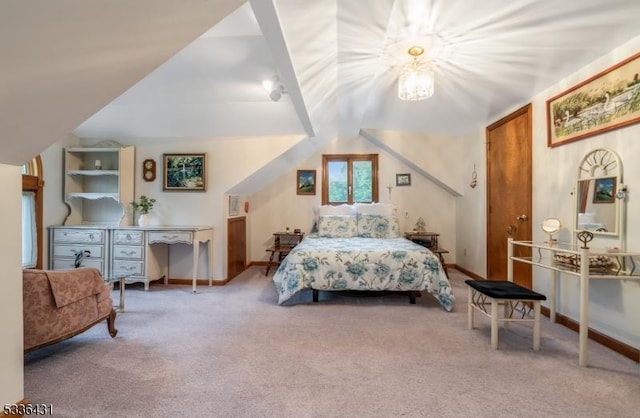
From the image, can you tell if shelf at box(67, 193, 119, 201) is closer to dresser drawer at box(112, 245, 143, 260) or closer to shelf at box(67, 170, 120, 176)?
shelf at box(67, 170, 120, 176)

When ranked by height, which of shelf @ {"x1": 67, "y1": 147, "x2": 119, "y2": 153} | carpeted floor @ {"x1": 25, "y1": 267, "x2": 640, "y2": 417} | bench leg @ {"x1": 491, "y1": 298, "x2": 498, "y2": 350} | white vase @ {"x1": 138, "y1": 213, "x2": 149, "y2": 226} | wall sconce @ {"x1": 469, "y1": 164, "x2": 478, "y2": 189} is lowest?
carpeted floor @ {"x1": 25, "y1": 267, "x2": 640, "y2": 417}

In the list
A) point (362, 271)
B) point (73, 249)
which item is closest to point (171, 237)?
point (73, 249)

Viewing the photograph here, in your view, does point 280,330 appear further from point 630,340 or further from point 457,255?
point 457,255

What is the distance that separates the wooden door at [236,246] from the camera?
4.20 metres

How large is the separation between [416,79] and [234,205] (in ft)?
10.3

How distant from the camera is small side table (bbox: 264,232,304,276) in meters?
4.69

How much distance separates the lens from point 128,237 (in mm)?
3607

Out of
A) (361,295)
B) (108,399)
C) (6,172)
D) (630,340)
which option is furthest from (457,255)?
(6,172)

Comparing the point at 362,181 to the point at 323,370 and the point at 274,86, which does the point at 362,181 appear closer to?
the point at 274,86

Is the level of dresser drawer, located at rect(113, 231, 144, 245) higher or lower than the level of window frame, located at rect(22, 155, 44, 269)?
Answer: lower

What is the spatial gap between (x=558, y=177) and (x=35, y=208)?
5.60 m

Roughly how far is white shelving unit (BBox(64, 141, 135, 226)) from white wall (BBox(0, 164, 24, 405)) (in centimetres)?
262

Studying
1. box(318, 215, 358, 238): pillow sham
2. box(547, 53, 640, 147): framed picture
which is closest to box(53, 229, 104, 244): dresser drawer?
box(318, 215, 358, 238): pillow sham

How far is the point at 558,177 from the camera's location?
270 centimetres
